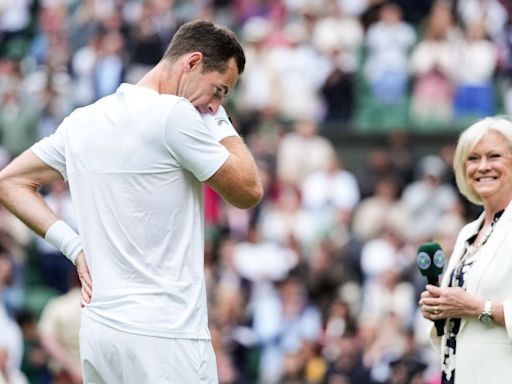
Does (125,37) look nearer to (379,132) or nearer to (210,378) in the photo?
(379,132)

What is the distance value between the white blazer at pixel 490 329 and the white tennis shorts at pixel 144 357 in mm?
1275

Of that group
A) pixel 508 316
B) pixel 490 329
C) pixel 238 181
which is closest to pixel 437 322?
pixel 490 329

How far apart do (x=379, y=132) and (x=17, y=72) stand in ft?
15.9

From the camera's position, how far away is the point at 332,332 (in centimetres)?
1404

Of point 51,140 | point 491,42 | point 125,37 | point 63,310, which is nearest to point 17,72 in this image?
point 125,37

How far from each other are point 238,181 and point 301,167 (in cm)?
1147

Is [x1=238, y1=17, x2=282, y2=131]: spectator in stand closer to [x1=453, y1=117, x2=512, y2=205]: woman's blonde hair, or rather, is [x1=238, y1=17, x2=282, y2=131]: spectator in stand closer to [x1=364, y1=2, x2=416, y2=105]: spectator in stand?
[x1=364, y1=2, x2=416, y2=105]: spectator in stand

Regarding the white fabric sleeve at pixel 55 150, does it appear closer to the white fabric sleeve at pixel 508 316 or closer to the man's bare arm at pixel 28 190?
the man's bare arm at pixel 28 190

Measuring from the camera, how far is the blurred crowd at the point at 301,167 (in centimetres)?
1363

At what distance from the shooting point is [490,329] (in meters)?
6.30

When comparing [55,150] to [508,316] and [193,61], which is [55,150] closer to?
[193,61]

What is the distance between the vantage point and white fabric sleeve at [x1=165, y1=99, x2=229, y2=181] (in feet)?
18.1

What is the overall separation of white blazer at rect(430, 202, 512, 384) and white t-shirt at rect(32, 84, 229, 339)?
131 centimetres

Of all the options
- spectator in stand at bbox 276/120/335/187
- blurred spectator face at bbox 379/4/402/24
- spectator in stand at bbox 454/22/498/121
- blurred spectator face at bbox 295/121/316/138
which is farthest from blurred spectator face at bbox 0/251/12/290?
blurred spectator face at bbox 379/4/402/24
